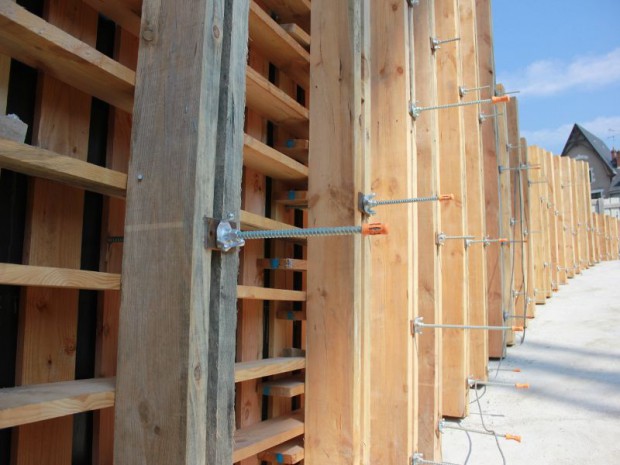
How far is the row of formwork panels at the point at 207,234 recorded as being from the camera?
3.52 feet

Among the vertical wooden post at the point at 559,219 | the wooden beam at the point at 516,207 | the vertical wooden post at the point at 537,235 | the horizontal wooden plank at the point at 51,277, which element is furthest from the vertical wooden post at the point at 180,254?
the vertical wooden post at the point at 559,219

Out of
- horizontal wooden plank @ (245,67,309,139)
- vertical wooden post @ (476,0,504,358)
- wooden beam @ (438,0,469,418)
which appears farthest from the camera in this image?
vertical wooden post @ (476,0,504,358)

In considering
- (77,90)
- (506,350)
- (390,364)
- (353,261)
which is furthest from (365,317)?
(506,350)

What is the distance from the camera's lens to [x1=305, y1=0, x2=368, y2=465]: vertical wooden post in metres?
1.93

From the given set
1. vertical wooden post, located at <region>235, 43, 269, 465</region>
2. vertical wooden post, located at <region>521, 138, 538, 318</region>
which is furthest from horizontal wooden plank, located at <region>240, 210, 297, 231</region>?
vertical wooden post, located at <region>521, 138, 538, 318</region>

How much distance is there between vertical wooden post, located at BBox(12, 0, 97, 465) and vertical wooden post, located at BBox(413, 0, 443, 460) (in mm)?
2143

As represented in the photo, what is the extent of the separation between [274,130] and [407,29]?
915mm

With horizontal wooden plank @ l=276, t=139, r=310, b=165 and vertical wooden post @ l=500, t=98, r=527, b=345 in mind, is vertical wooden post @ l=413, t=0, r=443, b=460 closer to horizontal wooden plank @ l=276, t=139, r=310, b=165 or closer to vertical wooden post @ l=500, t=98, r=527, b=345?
horizontal wooden plank @ l=276, t=139, r=310, b=165

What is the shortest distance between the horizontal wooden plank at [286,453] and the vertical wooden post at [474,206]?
2.88 metres

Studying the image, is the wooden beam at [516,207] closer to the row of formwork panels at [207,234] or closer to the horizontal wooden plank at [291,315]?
the row of formwork panels at [207,234]

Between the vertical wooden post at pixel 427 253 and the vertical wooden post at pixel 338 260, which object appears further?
the vertical wooden post at pixel 427 253

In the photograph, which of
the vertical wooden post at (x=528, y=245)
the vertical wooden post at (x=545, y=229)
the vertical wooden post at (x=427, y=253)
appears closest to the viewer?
the vertical wooden post at (x=427, y=253)

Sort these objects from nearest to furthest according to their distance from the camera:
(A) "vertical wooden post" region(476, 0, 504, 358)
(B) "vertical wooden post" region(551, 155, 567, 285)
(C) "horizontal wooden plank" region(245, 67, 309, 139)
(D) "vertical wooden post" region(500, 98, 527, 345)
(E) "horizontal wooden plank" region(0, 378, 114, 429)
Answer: (E) "horizontal wooden plank" region(0, 378, 114, 429) → (C) "horizontal wooden plank" region(245, 67, 309, 139) → (A) "vertical wooden post" region(476, 0, 504, 358) → (D) "vertical wooden post" region(500, 98, 527, 345) → (B) "vertical wooden post" region(551, 155, 567, 285)

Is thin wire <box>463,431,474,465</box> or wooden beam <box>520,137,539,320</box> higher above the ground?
wooden beam <box>520,137,539,320</box>
